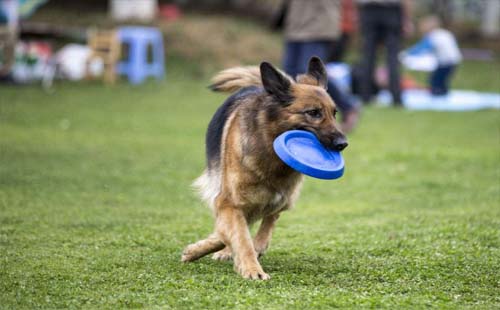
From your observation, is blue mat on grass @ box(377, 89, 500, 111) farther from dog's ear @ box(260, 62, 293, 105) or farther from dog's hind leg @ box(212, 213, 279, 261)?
dog's ear @ box(260, 62, 293, 105)

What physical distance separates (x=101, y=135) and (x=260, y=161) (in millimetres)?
7396

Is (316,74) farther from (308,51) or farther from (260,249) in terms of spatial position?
(308,51)

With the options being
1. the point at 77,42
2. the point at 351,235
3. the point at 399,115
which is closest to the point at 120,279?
the point at 351,235

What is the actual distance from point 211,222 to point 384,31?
9.91 metres

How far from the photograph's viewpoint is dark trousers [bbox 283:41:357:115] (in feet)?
37.2

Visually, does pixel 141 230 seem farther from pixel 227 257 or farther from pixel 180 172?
pixel 180 172

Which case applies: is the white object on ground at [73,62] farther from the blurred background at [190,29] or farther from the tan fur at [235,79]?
the tan fur at [235,79]

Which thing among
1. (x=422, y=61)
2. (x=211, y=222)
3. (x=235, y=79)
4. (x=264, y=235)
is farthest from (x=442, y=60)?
(x=264, y=235)

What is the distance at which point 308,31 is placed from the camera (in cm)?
1140

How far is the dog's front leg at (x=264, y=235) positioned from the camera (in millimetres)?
5668

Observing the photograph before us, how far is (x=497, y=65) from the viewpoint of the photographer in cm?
2519

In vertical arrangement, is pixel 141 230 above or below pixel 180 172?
above

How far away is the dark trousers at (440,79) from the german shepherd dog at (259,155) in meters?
13.0

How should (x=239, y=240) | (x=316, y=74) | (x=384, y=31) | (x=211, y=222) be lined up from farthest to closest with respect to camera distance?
1. (x=384, y=31)
2. (x=211, y=222)
3. (x=316, y=74)
4. (x=239, y=240)
